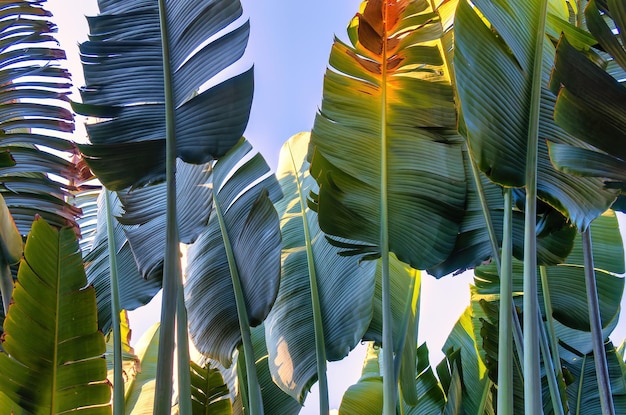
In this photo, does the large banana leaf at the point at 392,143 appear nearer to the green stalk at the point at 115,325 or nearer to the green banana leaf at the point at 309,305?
the green banana leaf at the point at 309,305

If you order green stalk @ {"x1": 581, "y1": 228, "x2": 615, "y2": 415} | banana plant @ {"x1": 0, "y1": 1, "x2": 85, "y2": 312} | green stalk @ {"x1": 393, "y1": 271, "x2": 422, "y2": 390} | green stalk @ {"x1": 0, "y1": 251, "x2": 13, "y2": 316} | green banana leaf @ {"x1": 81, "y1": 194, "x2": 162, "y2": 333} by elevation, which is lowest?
green stalk @ {"x1": 581, "y1": 228, "x2": 615, "y2": 415}

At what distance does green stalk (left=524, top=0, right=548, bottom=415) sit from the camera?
4.02 feet

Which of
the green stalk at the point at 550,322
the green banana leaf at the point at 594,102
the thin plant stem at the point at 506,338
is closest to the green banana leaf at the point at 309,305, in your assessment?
the thin plant stem at the point at 506,338

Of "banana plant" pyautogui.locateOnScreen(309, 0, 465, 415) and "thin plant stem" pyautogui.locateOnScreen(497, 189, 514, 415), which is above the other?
"banana plant" pyautogui.locateOnScreen(309, 0, 465, 415)

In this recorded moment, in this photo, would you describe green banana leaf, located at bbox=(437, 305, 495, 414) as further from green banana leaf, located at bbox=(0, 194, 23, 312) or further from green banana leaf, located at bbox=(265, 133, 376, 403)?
green banana leaf, located at bbox=(0, 194, 23, 312)

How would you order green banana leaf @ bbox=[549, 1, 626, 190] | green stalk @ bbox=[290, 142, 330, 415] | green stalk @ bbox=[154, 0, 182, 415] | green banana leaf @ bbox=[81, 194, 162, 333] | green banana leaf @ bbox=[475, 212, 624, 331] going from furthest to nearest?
green banana leaf @ bbox=[475, 212, 624, 331] → green banana leaf @ bbox=[81, 194, 162, 333] → green stalk @ bbox=[290, 142, 330, 415] → green banana leaf @ bbox=[549, 1, 626, 190] → green stalk @ bbox=[154, 0, 182, 415]

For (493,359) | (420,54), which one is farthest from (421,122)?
(493,359)

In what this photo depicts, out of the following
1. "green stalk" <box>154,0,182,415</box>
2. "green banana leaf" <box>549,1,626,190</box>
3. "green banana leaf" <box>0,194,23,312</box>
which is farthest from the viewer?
"green banana leaf" <box>0,194,23,312</box>

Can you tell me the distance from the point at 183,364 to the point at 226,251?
60 cm

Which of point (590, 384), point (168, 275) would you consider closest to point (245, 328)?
point (168, 275)

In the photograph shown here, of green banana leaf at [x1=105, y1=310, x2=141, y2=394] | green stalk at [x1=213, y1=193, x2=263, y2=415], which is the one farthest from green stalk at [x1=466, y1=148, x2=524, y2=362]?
green banana leaf at [x1=105, y1=310, x2=141, y2=394]

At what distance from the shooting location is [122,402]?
1.55 metres

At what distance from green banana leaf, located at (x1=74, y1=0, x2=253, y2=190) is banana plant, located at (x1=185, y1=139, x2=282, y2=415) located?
1.34 ft

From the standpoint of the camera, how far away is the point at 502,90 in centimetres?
145
